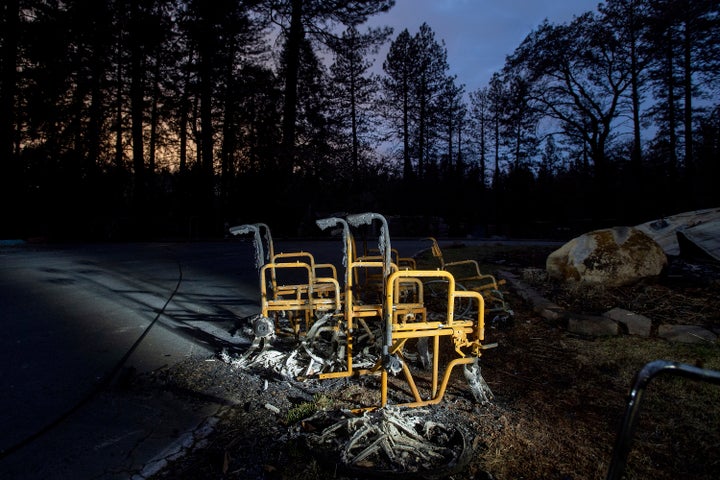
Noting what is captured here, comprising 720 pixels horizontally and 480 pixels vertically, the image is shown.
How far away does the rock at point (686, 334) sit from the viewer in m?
4.46

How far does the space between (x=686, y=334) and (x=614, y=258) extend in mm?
2136

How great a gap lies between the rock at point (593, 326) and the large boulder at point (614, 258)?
1.81 m

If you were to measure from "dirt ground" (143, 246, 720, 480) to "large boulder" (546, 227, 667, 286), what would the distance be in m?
1.54

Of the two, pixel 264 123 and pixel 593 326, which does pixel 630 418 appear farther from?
pixel 264 123

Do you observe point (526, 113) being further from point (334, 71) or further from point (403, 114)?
point (334, 71)

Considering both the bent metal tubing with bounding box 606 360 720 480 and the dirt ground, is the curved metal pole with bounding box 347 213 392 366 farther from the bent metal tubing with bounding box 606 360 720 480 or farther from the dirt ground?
the bent metal tubing with bounding box 606 360 720 480

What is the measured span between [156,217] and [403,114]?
67.8 ft

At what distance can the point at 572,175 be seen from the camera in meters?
30.5

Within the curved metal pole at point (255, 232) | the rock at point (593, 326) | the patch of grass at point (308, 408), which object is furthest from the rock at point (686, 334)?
the curved metal pole at point (255, 232)

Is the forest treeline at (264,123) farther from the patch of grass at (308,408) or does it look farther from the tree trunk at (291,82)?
the patch of grass at (308,408)

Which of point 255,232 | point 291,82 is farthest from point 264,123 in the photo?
point 255,232

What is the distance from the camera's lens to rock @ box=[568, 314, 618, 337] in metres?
4.84

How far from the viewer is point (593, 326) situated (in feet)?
16.1

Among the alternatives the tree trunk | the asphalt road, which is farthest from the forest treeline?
the asphalt road
